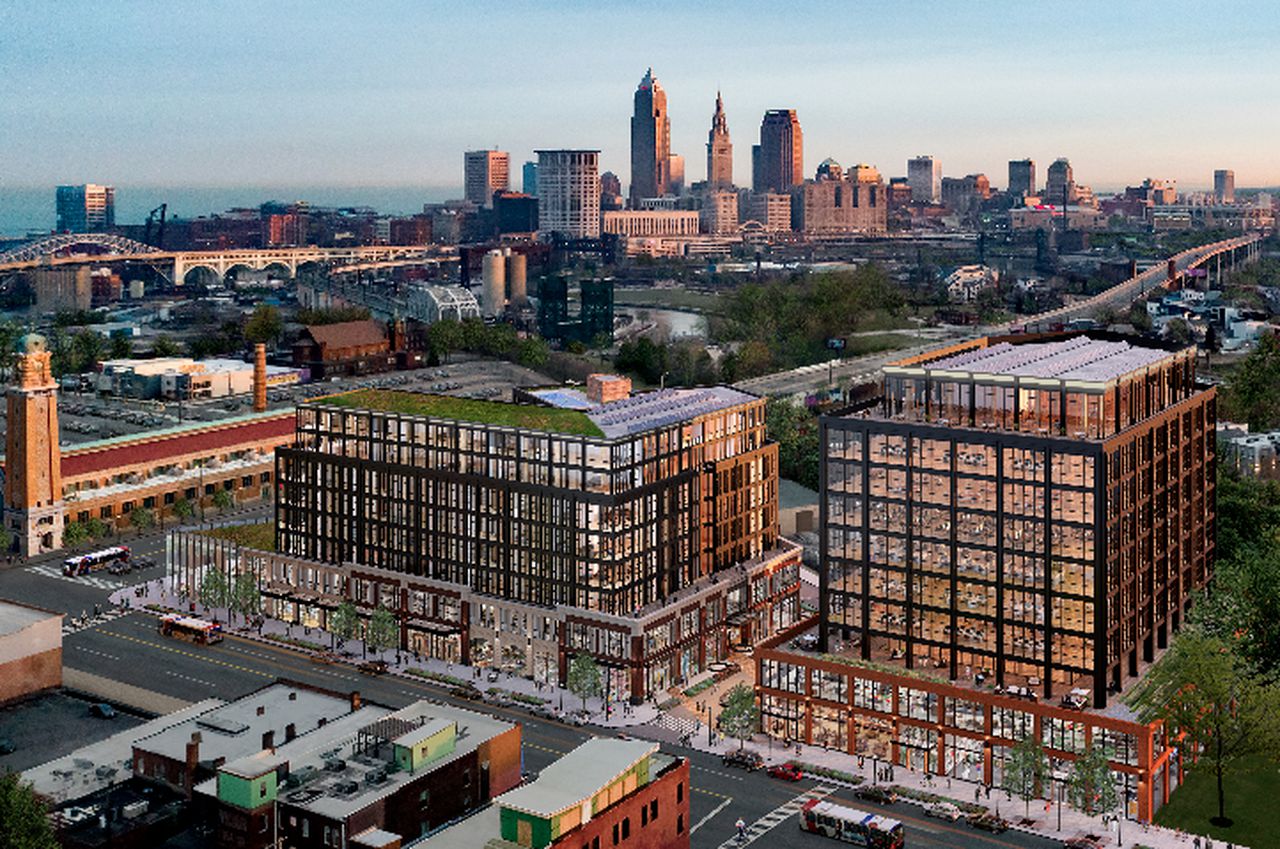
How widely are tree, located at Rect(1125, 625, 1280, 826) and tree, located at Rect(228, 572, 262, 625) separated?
198ft

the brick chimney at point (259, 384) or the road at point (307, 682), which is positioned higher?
the brick chimney at point (259, 384)

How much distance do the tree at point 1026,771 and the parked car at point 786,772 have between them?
1090cm

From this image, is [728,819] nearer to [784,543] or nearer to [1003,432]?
[1003,432]

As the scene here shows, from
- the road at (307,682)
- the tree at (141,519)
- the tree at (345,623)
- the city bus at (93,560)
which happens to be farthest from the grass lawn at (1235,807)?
the tree at (141,519)

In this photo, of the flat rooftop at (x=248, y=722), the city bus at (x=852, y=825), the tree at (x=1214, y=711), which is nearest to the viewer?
the flat rooftop at (x=248, y=722)

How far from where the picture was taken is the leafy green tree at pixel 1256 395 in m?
176

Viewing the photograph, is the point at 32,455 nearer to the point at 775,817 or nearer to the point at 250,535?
the point at 250,535

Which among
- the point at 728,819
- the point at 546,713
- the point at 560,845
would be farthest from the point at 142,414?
the point at 560,845

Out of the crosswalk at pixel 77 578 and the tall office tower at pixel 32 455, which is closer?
the crosswalk at pixel 77 578

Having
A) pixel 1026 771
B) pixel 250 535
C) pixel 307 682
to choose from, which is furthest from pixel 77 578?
pixel 1026 771

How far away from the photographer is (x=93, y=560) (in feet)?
412

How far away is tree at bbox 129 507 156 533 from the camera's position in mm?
137750

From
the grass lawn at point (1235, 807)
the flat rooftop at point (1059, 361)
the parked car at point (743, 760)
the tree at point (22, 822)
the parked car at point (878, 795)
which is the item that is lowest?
the grass lawn at point (1235, 807)

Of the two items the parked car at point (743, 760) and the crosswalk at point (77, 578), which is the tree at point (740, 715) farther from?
the crosswalk at point (77, 578)
